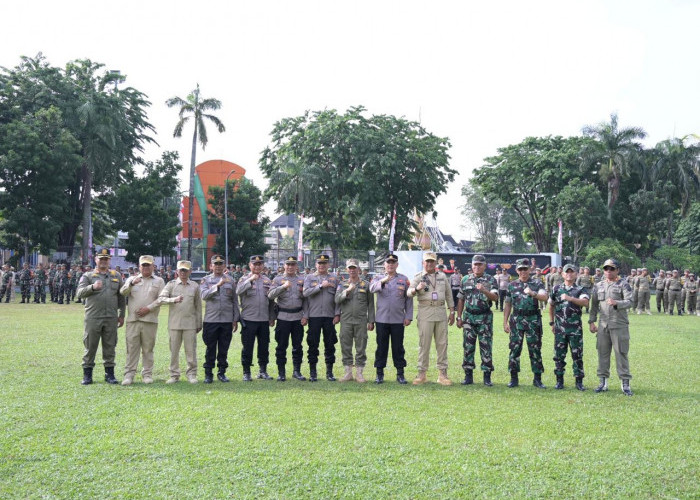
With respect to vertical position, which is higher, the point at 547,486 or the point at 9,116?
the point at 9,116

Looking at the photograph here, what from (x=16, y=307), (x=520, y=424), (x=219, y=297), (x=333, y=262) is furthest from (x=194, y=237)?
(x=520, y=424)

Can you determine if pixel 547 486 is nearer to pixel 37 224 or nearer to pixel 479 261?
pixel 479 261

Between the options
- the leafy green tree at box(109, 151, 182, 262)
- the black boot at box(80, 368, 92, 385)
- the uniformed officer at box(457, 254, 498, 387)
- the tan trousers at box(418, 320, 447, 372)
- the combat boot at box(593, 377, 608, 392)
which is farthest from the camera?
the leafy green tree at box(109, 151, 182, 262)

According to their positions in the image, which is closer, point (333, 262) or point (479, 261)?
point (479, 261)

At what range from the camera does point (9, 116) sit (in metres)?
38.2

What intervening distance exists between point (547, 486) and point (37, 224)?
120 feet

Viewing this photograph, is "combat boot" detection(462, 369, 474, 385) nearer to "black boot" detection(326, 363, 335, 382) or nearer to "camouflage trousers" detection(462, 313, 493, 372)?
"camouflage trousers" detection(462, 313, 493, 372)

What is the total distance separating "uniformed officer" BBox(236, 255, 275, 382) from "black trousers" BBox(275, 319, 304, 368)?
8.0 inches

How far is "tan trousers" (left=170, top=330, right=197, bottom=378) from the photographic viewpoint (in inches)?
371

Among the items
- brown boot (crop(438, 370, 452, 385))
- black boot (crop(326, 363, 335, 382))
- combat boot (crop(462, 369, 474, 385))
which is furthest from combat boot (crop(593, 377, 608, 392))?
black boot (crop(326, 363, 335, 382))

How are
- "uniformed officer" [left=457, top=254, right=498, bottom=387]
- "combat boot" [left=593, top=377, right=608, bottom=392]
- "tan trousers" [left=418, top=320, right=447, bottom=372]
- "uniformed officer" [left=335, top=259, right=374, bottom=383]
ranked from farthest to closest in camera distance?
"uniformed officer" [left=335, top=259, right=374, bottom=383], "tan trousers" [left=418, top=320, right=447, bottom=372], "uniformed officer" [left=457, top=254, right=498, bottom=387], "combat boot" [left=593, top=377, right=608, bottom=392]

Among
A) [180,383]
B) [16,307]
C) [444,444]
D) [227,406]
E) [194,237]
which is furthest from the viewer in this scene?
[194,237]

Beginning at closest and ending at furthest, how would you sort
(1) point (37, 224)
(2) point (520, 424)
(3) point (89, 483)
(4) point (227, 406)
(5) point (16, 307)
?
(3) point (89, 483) < (2) point (520, 424) < (4) point (227, 406) < (5) point (16, 307) < (1) point (37, 224)

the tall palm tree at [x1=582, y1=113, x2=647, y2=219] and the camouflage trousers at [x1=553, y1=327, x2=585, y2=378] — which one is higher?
the tall palm tree at [x1=582, y1=113, x2=647, y2=219]
